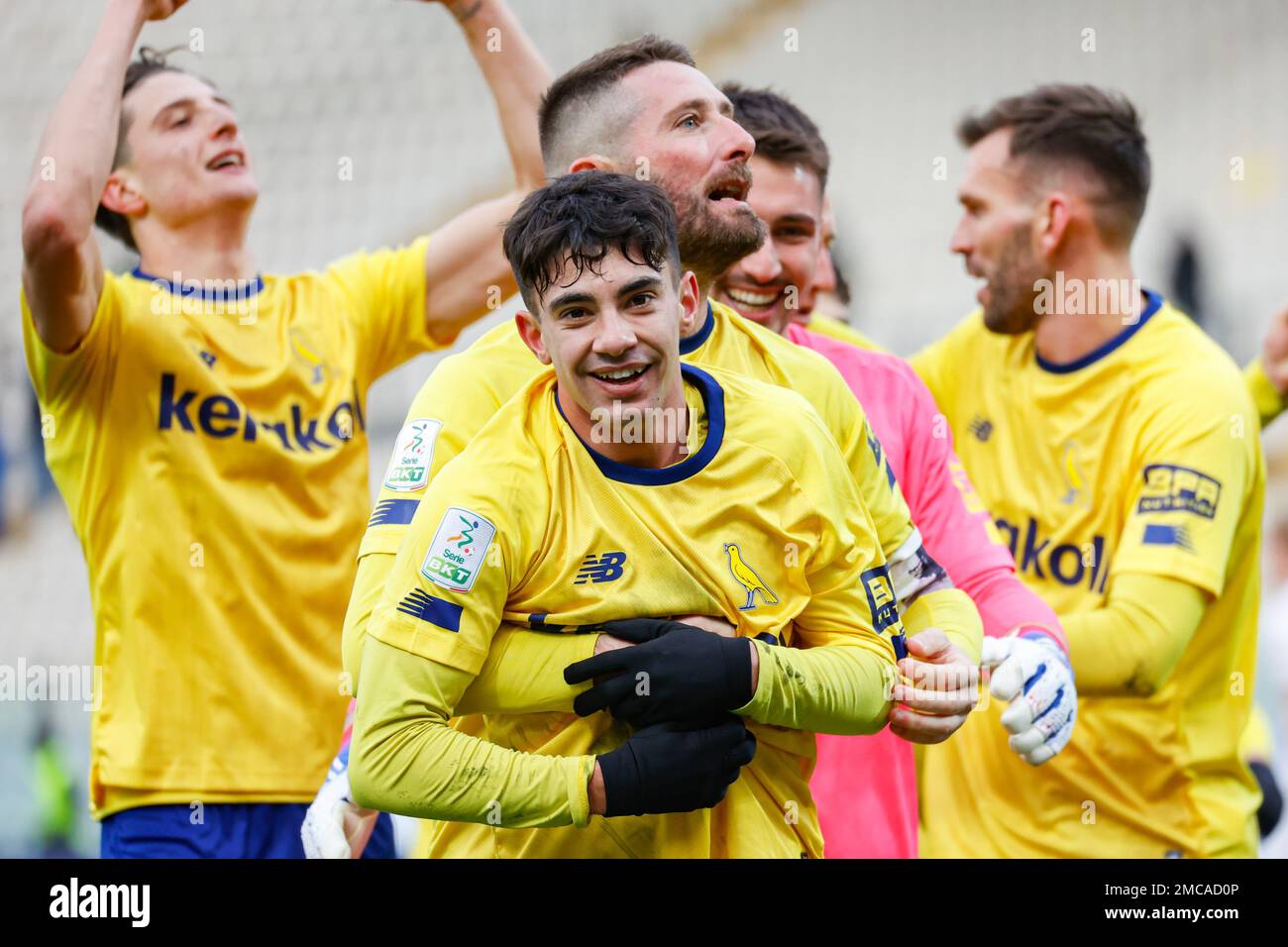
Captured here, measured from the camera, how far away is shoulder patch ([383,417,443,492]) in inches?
99.3

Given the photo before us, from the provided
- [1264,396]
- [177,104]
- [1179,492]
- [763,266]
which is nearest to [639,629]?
[763,266]

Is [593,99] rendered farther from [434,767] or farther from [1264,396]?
[1264,396]

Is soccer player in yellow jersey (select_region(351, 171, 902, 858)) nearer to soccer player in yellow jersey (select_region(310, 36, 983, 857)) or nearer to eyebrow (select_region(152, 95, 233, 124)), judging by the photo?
soccer player in yellow jersey (select_region(310, 36, 983, 857))

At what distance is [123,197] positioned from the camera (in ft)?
13.4

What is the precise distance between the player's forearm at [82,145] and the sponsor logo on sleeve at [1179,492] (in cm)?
248

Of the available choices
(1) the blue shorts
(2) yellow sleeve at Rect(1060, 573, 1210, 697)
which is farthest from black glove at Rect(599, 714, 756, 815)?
(1) the blue shorts

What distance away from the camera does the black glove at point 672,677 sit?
2.16 m

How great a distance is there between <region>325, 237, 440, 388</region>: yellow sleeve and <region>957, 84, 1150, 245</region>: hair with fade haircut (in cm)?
171

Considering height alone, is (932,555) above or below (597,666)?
above

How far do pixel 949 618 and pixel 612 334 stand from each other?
2.65ft

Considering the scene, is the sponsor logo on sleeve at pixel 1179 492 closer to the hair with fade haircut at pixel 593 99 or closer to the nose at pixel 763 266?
the nose at pixel 763 266
